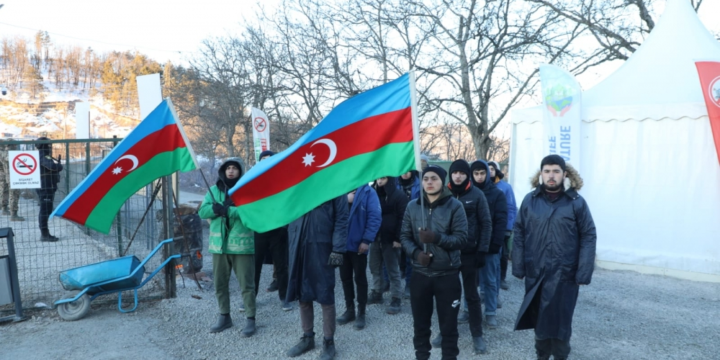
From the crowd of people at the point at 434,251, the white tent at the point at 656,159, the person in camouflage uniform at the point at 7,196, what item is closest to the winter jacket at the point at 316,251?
the crowd of people at the point at 434,251

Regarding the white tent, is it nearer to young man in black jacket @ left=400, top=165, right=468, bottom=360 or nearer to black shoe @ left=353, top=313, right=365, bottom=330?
black shoe @ left=353, top=313, right=365, bottom=330

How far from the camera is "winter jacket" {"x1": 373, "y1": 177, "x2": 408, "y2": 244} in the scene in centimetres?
594

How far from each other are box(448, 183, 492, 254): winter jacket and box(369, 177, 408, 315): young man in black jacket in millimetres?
1278

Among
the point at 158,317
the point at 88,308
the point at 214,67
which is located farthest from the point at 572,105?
the point at 214,67

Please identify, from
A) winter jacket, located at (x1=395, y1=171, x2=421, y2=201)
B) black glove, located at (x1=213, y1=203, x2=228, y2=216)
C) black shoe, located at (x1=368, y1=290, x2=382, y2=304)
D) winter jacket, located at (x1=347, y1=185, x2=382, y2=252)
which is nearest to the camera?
black glove, located at (x1=213, y1=203, x2=228, y2=216)

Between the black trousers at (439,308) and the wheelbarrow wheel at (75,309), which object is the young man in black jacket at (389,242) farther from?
the wheelbarrow wheel at (75,309)

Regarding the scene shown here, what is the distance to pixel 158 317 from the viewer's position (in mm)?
5645

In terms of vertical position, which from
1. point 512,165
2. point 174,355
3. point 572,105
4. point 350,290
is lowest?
point 174,355

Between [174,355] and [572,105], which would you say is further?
[572,105]

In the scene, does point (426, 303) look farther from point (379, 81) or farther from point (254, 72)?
point (254, 72)

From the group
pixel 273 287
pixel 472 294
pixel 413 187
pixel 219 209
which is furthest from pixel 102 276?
pixel 472 294

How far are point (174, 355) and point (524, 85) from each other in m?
11.3

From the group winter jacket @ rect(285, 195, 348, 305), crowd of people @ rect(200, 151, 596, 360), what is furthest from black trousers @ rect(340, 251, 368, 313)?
winter jacket @ rect(285, 195, 348, 305)

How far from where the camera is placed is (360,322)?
17.3 ft
